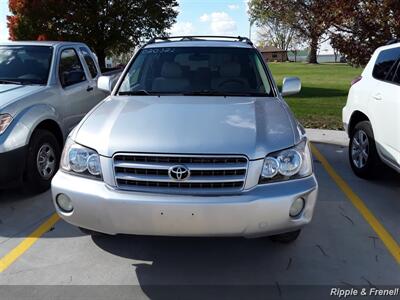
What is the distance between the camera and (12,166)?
4.74m

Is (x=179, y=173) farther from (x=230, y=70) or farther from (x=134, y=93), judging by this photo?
(x=230, y=70)

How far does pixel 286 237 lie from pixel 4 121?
9.98 feet

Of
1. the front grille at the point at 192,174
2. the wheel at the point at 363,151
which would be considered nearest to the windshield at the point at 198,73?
the front grille at the point at 192,174

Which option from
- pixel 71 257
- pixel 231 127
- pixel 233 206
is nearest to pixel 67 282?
pixel 71 257

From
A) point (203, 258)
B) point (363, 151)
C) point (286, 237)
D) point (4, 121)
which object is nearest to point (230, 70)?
point (286, 237)

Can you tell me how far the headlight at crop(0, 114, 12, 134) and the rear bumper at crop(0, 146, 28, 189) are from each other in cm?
25

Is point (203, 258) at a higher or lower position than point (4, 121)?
lower

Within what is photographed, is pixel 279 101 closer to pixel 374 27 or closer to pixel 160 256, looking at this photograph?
pixel 160 256

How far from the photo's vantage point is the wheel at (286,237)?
3698 millimetres

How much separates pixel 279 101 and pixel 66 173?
2.01 metres

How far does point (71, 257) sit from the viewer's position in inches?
150

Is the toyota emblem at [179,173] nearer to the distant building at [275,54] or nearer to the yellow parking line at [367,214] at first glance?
the yellow parking line at [367,214]

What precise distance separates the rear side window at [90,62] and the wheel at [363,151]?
13.1ft

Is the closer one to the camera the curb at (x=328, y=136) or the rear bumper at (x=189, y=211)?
the rear bumper at (x=189, y=211)
